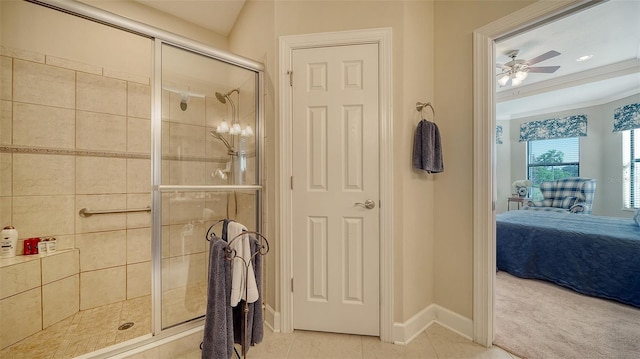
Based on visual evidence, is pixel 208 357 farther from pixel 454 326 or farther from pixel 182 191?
pixel 454 326

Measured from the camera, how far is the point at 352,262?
1801mm

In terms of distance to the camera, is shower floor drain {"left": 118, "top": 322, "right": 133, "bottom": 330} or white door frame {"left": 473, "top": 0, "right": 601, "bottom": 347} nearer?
white door frame {"left": 473, "top": 0, "right": 601, "bottom": 347}

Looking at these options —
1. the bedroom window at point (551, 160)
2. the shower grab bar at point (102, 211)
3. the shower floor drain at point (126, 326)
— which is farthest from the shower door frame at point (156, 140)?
the bedroom window at point (551, 160)

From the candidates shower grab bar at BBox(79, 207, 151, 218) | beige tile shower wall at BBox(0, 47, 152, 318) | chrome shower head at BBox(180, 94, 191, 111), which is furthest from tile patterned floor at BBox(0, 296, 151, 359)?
chrome shower head at BBox(180, 94, 191, 111)

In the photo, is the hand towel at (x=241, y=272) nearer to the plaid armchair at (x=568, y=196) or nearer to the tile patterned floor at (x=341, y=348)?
the tile patterned floor at (x=341, y=348)

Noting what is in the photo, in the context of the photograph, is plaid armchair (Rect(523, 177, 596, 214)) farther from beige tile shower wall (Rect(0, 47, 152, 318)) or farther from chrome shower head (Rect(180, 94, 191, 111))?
beige tile shower wall (Rect(0, 47, 152, 318))

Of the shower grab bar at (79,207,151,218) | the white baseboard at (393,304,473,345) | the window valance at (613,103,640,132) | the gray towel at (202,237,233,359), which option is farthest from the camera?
the window valance at (613,103,640,132)

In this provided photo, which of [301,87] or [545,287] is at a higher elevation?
[301,87]

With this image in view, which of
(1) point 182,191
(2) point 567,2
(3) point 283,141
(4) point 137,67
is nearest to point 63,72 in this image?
(4) point 137,67

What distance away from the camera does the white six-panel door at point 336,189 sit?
178 centimetres

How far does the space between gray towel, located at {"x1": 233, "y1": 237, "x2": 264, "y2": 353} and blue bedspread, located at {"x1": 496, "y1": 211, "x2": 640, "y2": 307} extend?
307 centimetres

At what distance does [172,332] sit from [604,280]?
12.5 feet

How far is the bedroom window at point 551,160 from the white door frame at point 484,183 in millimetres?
4832

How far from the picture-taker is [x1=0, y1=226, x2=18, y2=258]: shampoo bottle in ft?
5.73
